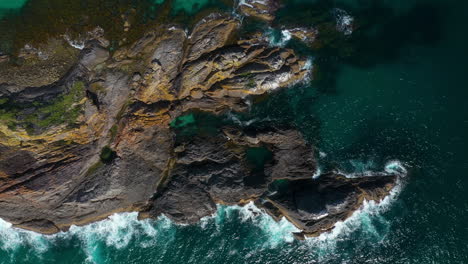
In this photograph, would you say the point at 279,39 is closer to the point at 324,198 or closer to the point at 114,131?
the point at 324,198

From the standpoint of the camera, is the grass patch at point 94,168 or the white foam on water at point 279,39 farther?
the white foam on water at point 279,39

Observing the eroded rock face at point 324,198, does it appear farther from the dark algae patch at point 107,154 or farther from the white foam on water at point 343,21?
the dark algae patch at point 107,154

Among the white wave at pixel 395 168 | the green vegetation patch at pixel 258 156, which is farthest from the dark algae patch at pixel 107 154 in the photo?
the white wave at pixel 395 168

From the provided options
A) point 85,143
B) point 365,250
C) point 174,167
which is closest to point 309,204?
point 365,250

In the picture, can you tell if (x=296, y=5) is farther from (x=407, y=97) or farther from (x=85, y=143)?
(x=85, y=143)

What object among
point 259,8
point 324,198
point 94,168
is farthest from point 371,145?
point 94,168

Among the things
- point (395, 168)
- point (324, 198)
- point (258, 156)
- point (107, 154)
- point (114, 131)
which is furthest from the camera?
point (258, 156)

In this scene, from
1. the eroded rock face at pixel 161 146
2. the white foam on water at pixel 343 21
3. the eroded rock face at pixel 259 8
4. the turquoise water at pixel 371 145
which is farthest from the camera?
the eroded rock face at pixel 259 8
